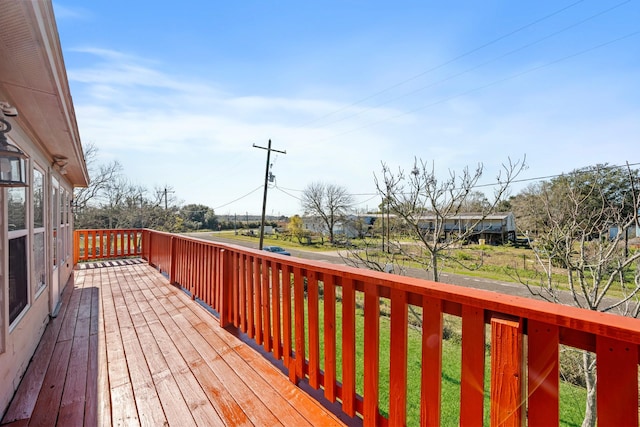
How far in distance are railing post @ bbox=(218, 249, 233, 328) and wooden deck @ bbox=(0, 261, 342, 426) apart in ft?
0.43

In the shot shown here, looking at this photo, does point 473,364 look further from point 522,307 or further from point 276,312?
point 276,312

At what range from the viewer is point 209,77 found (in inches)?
309

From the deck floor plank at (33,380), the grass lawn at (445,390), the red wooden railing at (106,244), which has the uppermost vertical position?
the red wooden railing at (106,244)

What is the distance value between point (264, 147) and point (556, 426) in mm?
14714

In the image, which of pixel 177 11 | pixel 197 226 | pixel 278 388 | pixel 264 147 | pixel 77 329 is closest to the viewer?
pixel 278 388

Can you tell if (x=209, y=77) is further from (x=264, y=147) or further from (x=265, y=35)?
(x=264, y=147)

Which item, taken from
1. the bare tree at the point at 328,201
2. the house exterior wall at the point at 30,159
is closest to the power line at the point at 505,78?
the house exterior wall at the point at 30,159

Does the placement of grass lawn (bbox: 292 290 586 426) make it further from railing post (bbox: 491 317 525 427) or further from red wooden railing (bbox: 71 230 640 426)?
railing post (bbox: 491 317 525 427)

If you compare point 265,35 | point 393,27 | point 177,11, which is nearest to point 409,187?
point 393,27

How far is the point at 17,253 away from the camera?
2.25 m

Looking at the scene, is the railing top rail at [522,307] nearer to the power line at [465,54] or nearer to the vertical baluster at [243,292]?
the vertical baluster at [243,292]

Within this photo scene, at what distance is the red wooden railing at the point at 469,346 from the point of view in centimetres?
79

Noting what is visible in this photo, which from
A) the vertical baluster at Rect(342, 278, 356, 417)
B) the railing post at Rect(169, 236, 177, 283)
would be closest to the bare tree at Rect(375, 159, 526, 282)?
the railing post at Rect(169, 236, 177, 283)

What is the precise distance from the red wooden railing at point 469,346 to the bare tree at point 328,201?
2641cm
